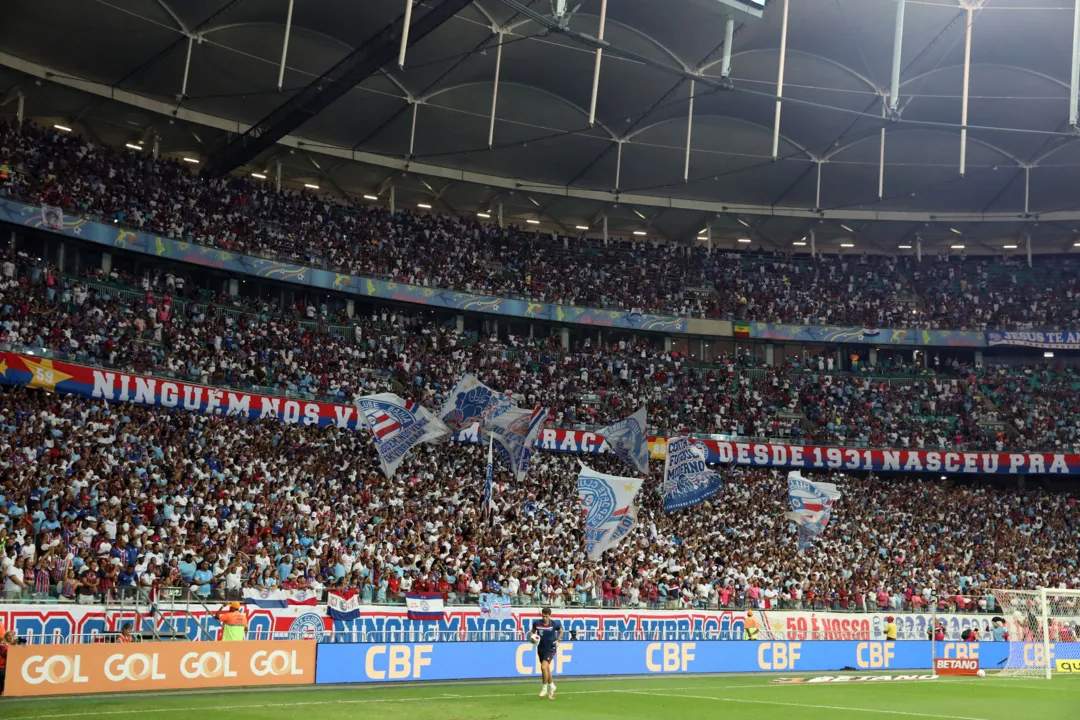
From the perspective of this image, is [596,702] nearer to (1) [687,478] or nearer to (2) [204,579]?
(2) [204,579]

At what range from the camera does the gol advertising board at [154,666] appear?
17766 mm

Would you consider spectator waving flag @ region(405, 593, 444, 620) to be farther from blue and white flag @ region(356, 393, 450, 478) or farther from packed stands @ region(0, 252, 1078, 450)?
packed stands @ region(0, 252, 1078, 450)

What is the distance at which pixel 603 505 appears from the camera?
31.9m

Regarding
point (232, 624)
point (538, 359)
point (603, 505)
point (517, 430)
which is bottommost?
point (232, 624)

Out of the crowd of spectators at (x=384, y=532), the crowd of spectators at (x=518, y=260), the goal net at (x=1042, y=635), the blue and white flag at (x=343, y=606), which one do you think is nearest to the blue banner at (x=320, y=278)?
the crowd of spectators at (x=518, y=260)

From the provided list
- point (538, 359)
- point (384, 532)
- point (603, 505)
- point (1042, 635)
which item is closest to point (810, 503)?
point (1042, 635)

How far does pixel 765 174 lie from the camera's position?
5528cm

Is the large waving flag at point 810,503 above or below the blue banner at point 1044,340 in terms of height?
below

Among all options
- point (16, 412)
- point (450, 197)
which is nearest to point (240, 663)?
point (16, 412)

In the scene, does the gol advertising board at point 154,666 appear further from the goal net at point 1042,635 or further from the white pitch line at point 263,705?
the goal net at point 1042,635

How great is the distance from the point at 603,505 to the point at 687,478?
6.64 metres

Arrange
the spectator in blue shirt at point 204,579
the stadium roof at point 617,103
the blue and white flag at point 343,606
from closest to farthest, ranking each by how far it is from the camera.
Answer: the spectator in blue shirt at point 204,579 → the blue and white flag at point 343,606 → the stadium roof at point 617,103

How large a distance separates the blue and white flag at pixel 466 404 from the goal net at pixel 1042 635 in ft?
56.2

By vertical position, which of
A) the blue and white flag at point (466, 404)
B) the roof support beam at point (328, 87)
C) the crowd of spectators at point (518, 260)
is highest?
Answer: the roof support beam at point (328, 87)
